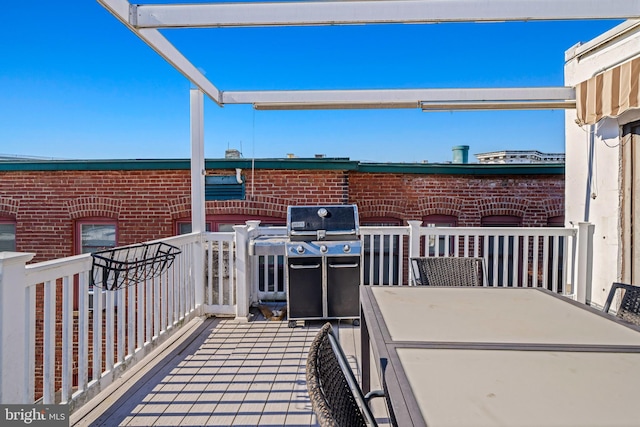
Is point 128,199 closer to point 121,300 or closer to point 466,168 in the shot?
point 121,300

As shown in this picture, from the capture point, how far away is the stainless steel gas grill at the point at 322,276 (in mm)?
4090

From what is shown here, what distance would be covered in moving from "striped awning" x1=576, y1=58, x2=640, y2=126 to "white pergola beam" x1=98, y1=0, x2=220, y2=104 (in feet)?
12.8

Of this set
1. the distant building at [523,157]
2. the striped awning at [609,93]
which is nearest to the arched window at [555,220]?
the distant building at [523,157]

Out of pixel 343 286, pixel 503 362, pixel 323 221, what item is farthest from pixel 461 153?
pixel 503 362

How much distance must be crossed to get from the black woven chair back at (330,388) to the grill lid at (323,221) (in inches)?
111

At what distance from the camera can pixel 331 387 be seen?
3.55ft

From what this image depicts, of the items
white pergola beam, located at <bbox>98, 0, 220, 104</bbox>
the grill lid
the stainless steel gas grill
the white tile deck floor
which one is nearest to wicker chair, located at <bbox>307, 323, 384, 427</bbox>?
the white tile deck floor

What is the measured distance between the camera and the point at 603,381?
1216 millimetres

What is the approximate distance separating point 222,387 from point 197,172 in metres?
2.31

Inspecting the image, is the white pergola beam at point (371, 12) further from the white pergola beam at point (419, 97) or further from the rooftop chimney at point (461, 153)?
the rooftop chimney at point (461, 153)

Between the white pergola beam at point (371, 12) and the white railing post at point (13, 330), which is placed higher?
the white pergola beam at point (371, 12)

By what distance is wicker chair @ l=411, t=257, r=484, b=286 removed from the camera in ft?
10.6

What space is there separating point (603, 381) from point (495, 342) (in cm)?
38

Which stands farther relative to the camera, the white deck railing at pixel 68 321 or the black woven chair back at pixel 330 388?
the white deck railing at pixel 68 321
